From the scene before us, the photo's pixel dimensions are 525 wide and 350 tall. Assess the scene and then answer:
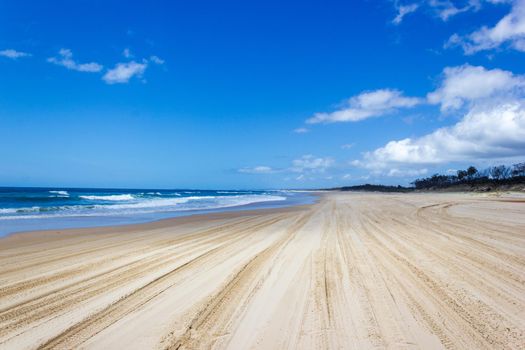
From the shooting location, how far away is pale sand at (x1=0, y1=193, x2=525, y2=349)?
3396 millimetres

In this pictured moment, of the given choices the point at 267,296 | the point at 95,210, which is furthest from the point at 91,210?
the point at 267,296

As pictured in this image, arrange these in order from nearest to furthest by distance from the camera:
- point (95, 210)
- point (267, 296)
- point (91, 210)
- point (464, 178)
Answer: point (267, 296)
point (91, 210)
point (95, 210)
point (464, 178)

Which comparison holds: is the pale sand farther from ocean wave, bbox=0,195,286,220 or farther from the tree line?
the tree line

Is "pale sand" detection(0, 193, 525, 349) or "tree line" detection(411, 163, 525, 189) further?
"tree line" detection(411, 163, 525, 189)

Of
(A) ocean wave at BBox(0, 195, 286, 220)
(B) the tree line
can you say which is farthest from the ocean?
(B) the tree line

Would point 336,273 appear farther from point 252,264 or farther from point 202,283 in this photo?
point 202,283

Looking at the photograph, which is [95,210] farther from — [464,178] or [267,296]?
[464,178]

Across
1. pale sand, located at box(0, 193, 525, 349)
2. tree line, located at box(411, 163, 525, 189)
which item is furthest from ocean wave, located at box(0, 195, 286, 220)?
tree line, located at box(411, 163, 525, 189)

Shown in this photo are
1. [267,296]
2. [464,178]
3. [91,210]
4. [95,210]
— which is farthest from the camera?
[464,178]

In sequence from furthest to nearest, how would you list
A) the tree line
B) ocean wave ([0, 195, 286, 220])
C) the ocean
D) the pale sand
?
the tree line < ocean wave ([0, 195, 286, 220]) < the ocean < the pale sand

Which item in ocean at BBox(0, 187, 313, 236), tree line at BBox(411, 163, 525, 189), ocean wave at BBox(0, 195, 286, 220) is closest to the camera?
ocean at BBox(0, 187, 313, 236)

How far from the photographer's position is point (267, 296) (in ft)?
15.2

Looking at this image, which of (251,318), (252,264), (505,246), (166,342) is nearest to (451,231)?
(505,246)

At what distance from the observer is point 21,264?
22.3 ft
